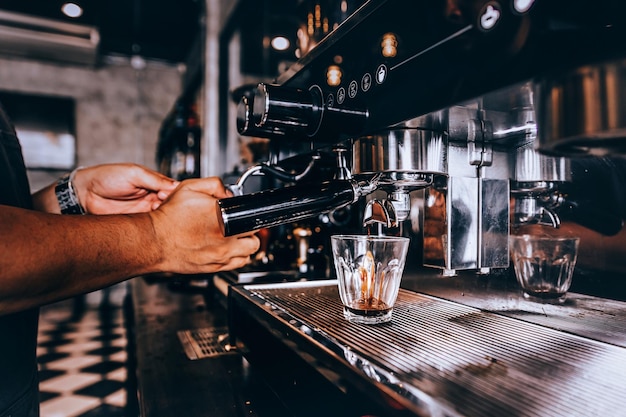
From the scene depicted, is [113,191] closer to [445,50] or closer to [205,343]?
[205,343]

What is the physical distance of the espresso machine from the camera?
36 cm

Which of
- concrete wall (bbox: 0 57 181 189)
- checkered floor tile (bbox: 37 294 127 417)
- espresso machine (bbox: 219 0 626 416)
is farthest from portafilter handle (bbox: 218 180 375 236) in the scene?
concrete wall (bbox: 0 57 181 189)

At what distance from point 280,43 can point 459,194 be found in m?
1.98

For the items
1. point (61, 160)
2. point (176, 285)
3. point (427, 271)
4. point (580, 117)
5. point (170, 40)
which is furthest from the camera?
point (61, 160)

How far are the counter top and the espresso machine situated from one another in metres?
0.05

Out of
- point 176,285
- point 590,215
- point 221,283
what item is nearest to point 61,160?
point 176,285

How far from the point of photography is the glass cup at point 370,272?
2.09 feet

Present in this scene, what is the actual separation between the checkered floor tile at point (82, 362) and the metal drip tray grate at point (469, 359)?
5.22 ft

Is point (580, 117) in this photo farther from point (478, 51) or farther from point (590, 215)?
point (590, 215)

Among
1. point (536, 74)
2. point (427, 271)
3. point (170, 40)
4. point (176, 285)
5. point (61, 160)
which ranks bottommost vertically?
point (176, 285)

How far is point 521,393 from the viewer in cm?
39

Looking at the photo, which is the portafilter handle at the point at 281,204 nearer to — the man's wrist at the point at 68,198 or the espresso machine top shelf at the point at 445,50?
the espresso machine top shelf at the point at 445,50

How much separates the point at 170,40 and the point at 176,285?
2858mm

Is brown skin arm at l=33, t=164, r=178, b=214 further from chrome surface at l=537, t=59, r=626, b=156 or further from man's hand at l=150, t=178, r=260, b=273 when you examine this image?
chrome surface at l=537, t=59, r=626, b=156
